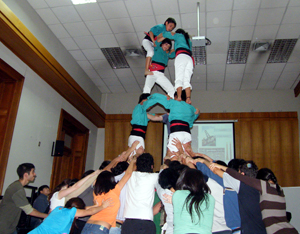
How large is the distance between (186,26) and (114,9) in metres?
1.43

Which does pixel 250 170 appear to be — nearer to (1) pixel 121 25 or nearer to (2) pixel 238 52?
(1) pixel 121 25

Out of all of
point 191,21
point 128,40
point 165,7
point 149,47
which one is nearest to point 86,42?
point 128,40

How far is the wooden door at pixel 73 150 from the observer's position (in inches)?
288

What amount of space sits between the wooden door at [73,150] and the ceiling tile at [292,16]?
512 centimetres

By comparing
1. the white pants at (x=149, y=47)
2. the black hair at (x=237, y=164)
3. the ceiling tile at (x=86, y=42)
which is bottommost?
the black hair at (x=237, y=164)

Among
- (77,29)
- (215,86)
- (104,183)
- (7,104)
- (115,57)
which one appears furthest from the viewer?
(215,86)

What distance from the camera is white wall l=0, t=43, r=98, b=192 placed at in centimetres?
480

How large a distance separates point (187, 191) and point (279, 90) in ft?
21.9

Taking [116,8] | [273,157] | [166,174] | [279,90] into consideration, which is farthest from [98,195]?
[279,90]

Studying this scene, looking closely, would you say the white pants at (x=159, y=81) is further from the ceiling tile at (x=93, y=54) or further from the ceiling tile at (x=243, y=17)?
the ceiling tile at (x=93, y=54)

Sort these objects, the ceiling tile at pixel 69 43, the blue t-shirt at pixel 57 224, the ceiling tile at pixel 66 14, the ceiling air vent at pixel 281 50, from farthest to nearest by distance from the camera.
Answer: the ceiling tile at pixel 69 43, the ceiling air vent at pixel 281 50, the ceiling tile at pixel 66 14, the blue t-shirt at pixel 57 224

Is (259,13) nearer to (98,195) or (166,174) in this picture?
(166,174)

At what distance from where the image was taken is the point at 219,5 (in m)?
5.03

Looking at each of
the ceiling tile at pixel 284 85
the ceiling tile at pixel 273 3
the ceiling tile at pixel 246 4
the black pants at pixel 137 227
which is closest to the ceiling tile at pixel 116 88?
the ceiling tile at pixel 246 4
